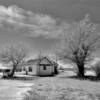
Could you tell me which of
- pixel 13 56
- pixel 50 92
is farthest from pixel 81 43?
pixel 50 92

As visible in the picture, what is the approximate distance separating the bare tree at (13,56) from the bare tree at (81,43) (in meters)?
7.72

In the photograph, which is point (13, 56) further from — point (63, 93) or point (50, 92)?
point (63, 93)

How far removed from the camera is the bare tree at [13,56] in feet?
92.9

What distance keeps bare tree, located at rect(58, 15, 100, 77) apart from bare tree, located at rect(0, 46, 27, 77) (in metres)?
7.72

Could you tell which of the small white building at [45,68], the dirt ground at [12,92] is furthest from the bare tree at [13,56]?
the dirt ground at [12,92]

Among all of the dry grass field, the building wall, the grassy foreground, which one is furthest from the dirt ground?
the building wall

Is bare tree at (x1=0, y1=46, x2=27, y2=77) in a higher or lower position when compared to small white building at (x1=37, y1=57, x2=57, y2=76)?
higher

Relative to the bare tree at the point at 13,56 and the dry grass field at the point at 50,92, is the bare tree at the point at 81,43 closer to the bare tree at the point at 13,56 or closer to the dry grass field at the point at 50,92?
the bare tree at the point at 13,56

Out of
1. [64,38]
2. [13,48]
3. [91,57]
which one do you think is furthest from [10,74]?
[91,57]

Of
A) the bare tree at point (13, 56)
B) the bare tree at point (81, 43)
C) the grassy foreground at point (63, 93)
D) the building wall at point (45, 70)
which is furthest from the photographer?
the building wall at point (45, 70)

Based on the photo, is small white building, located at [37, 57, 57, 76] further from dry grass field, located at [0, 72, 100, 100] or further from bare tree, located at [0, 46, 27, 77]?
dry grass field, located at [0, 72, 100, 100]

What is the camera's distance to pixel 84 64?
27172 mm

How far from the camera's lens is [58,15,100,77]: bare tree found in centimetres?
2602

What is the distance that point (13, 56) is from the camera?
28266 mm
